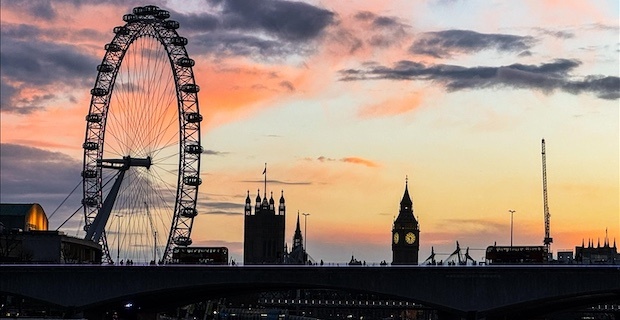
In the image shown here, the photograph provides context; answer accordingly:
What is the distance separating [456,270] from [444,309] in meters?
5.14

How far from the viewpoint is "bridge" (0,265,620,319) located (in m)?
130

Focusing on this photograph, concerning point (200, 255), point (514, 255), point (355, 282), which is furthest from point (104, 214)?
point (514, 255)

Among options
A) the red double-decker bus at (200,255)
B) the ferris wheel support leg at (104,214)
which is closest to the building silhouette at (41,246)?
the ferris wheel support leg at (104,214)

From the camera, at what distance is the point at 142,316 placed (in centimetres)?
16875

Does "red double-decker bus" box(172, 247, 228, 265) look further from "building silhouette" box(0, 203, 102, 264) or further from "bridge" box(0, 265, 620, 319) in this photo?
"building silhouette" box(0, 203, 102, 264)

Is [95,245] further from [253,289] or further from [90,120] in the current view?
[253,289]

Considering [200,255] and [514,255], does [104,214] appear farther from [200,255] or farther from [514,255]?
[514,255]

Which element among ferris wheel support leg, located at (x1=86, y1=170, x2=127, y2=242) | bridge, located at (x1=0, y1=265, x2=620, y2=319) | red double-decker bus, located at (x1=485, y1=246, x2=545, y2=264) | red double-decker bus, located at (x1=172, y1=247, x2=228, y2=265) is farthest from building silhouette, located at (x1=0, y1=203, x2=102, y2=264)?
red double-decker bus, located at (x1=485, y1=246, x2=545, y2=264)

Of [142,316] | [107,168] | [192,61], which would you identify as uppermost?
[192,61]

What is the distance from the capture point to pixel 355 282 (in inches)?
5359

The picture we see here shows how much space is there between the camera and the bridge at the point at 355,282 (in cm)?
13025

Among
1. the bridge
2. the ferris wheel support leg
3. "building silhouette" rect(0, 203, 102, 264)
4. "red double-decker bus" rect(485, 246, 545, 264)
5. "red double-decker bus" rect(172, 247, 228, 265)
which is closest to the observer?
the bridge

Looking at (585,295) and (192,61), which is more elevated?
(192,61)

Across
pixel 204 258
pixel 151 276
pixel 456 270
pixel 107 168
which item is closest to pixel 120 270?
pixel 151 276
